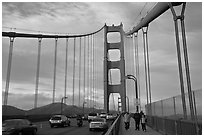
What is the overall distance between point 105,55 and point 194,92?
132 ft

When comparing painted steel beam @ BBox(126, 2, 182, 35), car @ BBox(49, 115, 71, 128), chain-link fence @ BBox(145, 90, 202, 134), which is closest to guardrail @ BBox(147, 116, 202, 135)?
chain-link fence @ BBox(145, 90, 202, 134)

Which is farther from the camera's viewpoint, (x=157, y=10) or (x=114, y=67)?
(x=114, y=67)

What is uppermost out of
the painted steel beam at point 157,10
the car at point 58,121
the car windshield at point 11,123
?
the painted steel beam at point 157,10

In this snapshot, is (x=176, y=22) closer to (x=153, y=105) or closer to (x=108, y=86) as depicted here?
(x=153, y=105)

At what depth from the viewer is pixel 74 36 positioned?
41.3 meters

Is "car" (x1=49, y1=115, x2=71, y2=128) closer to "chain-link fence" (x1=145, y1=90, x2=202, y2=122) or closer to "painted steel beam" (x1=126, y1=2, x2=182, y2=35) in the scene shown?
"chain-link fence" (x1=145, y1=90, x2=202, y2=122)

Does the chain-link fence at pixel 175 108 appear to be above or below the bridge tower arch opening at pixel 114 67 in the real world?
below

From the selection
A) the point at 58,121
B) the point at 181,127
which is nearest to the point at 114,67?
the point at 58,121

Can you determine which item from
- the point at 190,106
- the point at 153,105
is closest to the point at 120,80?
the point at 153,105

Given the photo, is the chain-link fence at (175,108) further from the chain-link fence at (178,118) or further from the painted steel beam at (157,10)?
the painted steel beam at (157,10)

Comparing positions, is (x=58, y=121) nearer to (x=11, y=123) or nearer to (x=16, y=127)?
(x=11, y=123)

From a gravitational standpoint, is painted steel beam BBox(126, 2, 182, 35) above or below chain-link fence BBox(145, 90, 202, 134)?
above

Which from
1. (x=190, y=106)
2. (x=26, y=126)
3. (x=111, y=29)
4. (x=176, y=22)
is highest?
(x=111, y=29)

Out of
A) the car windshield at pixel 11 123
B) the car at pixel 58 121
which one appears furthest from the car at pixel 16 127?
the car at pixel 58 121
